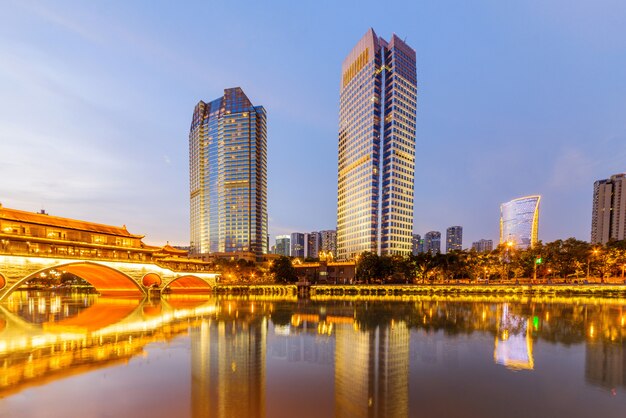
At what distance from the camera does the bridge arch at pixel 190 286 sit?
84875 mm

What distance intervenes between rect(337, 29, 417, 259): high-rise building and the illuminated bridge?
80.7m

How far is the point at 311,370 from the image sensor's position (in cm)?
1855

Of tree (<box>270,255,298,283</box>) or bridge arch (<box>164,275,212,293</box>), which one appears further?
tree (<box>270,255,298,283</box>)

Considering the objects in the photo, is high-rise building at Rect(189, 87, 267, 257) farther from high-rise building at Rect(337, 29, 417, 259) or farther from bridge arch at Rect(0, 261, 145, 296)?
bridge arch at Rect(0, 261, 145, 296)

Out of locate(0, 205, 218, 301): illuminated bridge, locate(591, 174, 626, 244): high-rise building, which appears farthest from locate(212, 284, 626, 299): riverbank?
locate(591, 174, 626, 244): high-rise building

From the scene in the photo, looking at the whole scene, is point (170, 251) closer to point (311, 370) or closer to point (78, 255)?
point (78, 255)

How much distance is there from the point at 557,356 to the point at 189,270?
75.5m

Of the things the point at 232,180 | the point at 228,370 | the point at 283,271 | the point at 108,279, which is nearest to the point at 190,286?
the point at 108,279

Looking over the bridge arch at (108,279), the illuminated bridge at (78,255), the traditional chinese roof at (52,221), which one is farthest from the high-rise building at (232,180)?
the traditional chinese roof at (52,221)

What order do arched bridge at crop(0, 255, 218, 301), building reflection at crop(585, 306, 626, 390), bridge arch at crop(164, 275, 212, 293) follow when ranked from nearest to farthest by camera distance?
building reflection at crop(585, 306, 626, 390)
arched bridge at crop(0, 255, 218, 301)
bridge arch at crop(164, 275, 212, 293)

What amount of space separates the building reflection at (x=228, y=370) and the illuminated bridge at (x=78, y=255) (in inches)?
1290

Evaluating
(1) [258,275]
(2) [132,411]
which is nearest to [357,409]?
(2) [132,411]

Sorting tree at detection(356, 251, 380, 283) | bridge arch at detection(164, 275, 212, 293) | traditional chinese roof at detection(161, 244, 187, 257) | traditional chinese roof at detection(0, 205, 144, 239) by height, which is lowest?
bridge arch at detection(164, 275, 212, 293)

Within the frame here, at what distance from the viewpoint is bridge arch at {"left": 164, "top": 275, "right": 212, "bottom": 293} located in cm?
8488
